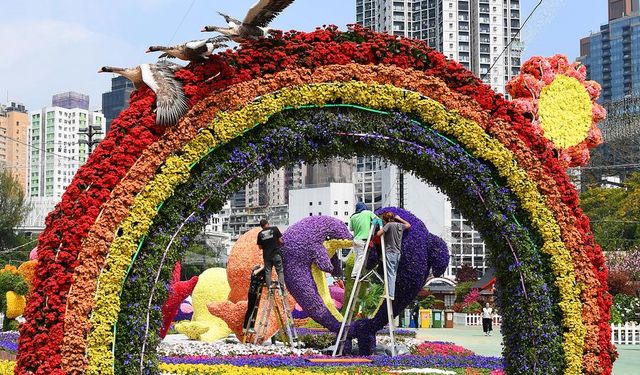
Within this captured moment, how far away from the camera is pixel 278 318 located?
1417 cm

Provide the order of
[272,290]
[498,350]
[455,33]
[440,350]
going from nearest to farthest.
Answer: [272,290] < [440,350] < [498,350] < [455,33]

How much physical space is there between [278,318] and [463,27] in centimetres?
9077

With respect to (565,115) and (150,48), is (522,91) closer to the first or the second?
(565,115)

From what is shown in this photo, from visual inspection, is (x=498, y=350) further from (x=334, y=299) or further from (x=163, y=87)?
(x=163, y=87)

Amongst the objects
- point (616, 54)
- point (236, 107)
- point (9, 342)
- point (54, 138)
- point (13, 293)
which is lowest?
point (9, 342)

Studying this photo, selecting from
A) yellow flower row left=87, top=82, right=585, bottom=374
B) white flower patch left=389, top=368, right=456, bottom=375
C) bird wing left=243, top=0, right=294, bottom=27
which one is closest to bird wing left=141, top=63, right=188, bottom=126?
yellow flower row left=87, top=82, right=585, bottom=374

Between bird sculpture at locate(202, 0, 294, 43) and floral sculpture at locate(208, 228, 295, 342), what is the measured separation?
8166 millimetres

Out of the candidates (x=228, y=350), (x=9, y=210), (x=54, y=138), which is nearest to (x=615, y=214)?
(x=9, y=210)

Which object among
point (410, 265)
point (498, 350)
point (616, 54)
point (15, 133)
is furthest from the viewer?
point (616, 54)

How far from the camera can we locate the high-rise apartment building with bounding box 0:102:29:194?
105938mm

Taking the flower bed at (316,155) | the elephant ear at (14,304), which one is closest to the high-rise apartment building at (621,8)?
the elephant ear at (14,304)

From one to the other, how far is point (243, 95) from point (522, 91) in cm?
312

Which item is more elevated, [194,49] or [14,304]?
[194,49]

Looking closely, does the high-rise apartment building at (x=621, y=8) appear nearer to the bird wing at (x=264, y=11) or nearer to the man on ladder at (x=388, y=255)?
the man on ladder at (x=388, y=255)
